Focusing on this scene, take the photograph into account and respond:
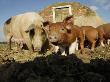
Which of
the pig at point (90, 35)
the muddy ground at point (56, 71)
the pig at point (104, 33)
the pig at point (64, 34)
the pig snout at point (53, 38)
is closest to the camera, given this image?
the muddy ground at point (56, 71)

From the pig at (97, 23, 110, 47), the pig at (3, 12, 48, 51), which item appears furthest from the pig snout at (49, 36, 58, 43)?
the pig at (97, 23, 110, 47)

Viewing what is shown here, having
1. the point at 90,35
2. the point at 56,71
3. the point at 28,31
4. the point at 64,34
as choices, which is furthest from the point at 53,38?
the point at 90,35

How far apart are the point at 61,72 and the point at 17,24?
9799mm

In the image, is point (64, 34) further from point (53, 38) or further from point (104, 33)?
point (104, 33)

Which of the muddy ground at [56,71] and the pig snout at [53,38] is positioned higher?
the pig snout at [53,38]

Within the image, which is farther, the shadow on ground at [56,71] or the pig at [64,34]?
the pig at [64,34]

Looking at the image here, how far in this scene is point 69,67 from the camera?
7.60 meters

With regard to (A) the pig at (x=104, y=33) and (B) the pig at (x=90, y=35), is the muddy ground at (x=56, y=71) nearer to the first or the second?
(B) the pig at (x=90, y=35)

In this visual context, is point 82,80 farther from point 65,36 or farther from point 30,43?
point 30,43

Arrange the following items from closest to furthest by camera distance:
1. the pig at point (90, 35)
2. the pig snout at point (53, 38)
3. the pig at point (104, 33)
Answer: the pig snout at point (53, 38) < the pig at point (90, 35) < the pig at point (104, 33)

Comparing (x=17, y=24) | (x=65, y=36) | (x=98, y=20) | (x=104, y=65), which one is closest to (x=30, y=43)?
(x=17, y=24)

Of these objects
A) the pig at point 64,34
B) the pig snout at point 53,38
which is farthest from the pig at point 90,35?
the pig snout at point 53,38

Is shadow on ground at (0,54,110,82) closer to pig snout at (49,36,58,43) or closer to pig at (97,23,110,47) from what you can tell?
pig snout at (49,36,58,43)

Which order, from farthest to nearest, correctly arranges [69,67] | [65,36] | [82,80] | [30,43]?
1. [30,43]
2. [65,36]
3. [69,67]
4. [82,80]
